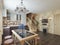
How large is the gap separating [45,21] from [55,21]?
1367 mm

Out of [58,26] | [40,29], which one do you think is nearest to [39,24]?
[40,29]

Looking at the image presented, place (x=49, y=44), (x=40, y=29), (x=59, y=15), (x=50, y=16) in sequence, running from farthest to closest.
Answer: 1. (x=40, y=29)
2. (x=50, y=16)
3. (x=59, y=15)
4. (x=49, y=44)

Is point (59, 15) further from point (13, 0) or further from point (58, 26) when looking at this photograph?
point (13, 0)

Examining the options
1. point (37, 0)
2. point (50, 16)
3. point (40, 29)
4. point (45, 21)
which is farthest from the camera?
point (40, 29)

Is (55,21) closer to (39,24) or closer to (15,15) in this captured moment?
(39,24)

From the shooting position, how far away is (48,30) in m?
9.16

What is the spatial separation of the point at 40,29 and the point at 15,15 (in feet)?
11.2

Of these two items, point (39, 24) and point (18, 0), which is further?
point (39, 24)

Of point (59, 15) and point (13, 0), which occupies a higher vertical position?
point (13, 0)

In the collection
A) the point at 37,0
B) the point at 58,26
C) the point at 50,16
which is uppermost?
the point at 37,0

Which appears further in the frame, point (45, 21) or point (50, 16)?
point (45, 21)

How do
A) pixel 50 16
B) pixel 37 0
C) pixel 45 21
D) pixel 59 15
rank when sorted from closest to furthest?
pixel 37 0 → pixel 59 15 → pixel 50 16 → pixel 45 21

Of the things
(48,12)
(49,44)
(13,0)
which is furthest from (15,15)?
(49,44)

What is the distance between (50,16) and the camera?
8.84 meters
